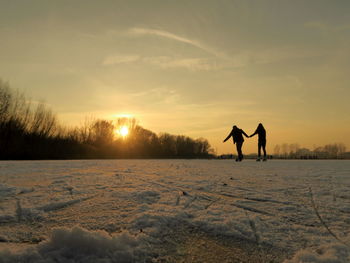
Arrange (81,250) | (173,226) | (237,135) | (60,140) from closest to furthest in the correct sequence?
(81,250)
(173,226)
(237,135)
(60,140)

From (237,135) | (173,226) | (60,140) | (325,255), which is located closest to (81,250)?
(173,226)

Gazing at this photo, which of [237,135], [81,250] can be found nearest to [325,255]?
[81,250]

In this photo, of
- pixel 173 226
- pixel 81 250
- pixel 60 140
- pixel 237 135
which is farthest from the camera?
pixel 60 140

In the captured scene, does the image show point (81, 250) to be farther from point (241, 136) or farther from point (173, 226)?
point (241, 136)

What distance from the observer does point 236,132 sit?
11938 millimetres

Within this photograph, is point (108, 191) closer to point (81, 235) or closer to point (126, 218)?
point (126, 218)

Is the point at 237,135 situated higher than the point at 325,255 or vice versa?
the point at 237,135

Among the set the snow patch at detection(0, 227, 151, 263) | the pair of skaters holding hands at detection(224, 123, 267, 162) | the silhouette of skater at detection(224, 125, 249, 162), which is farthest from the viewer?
the silhouette of skater at detection(224, 125, 249, 162)

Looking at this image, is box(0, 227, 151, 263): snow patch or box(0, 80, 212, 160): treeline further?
box(0, 80, 212, 160): treeline

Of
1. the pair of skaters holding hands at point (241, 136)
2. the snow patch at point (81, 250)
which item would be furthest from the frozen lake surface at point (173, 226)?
the pair of skaters holding hands at point (241, 136)

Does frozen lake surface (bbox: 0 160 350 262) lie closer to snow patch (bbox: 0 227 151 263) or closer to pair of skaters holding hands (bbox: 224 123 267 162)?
snow patch (bbox: 0 227 151 263)

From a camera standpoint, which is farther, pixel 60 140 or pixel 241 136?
pixel 60 140

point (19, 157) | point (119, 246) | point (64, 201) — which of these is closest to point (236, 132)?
point (64, 201)

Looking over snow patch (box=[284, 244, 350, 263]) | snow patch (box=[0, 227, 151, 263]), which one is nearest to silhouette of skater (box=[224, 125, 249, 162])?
snow patch (box=[284, 244, 350, 263])
